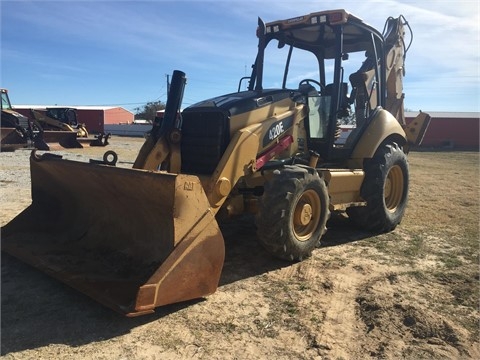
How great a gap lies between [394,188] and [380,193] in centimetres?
92

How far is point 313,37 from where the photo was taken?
21.9ft

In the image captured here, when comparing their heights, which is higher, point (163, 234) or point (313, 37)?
point (313, 37)

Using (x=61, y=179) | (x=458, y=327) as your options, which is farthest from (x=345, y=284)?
(x=61, y=179)

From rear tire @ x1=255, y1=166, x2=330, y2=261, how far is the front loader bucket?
81 centimetres

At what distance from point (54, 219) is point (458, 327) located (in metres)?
4.53

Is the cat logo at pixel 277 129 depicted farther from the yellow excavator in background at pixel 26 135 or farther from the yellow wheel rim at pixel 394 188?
the yellow excavator in background at pixel 26 135

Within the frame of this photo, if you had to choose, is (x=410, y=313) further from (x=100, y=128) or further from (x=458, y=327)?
(x=100, y=128)

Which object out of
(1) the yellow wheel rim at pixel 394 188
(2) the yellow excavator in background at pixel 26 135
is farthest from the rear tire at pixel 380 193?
(2) the yellow excavator in background at pixel 26 135

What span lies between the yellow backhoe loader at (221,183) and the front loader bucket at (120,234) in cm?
1

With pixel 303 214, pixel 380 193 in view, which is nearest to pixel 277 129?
pixel 303 214

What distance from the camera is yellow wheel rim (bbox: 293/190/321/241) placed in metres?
4.95

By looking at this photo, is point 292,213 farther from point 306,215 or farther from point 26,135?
point 26,135

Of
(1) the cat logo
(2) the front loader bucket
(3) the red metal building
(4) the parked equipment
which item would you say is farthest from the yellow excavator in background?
(3) the red metal building

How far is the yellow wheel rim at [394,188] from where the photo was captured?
7.05 meters
